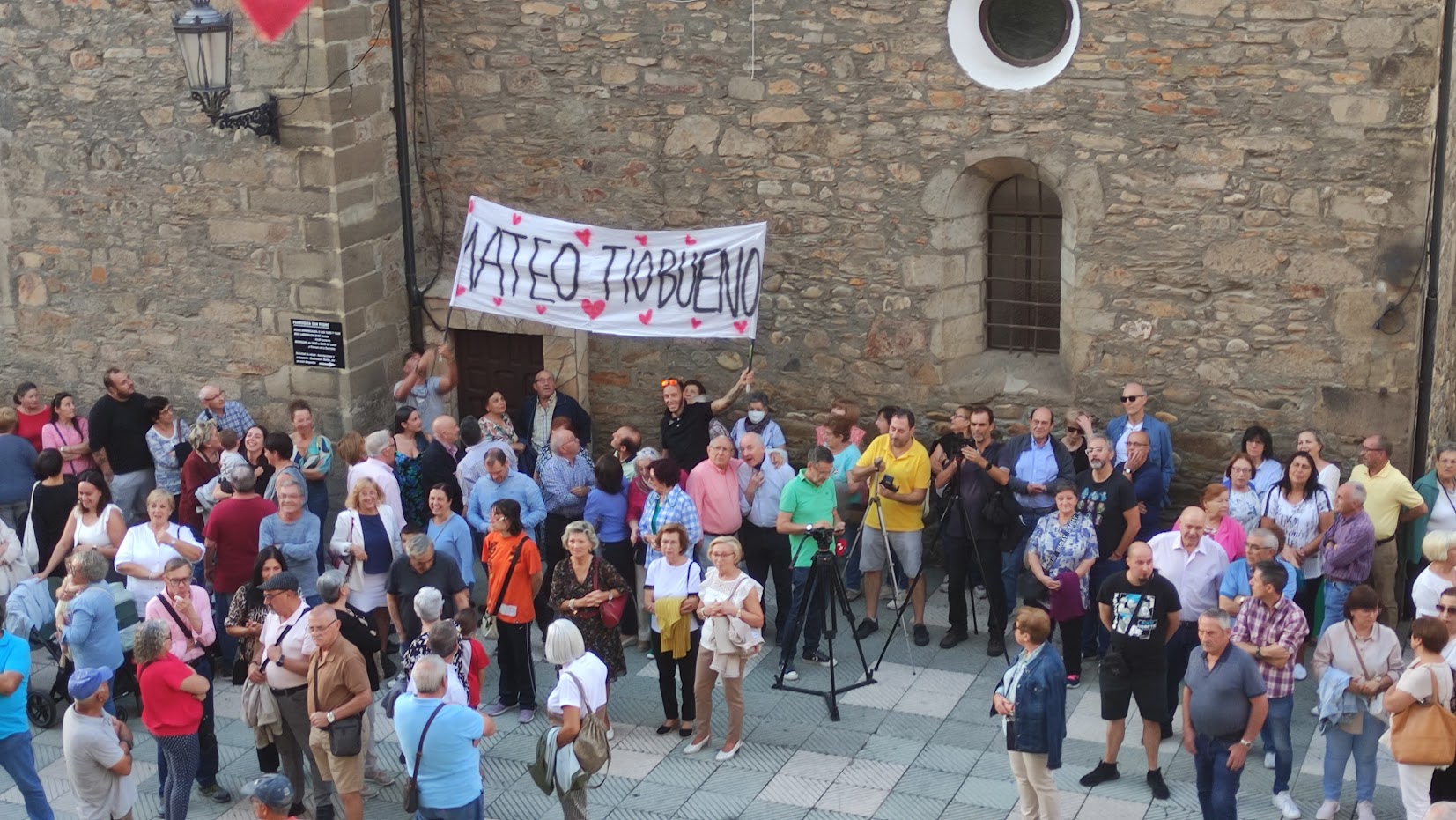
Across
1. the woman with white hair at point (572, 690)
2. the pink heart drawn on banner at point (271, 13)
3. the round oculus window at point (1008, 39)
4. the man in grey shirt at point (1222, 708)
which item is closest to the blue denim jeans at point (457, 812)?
the woman with white hair at point (572, 690)

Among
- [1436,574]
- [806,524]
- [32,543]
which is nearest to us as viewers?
[1436,574]

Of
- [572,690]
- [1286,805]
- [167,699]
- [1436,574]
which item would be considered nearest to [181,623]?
[167,699]

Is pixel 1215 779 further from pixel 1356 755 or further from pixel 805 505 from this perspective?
pixel 805 505

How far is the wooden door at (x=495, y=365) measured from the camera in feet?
46.3

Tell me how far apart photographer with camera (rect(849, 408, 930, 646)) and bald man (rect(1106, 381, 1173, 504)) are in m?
1.36

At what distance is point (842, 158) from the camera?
12.7 m

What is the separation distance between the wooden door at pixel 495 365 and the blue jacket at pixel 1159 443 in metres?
4.69

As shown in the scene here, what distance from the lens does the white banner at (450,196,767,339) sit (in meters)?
12.5

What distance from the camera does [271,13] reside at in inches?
508

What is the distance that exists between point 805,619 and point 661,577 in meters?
1.31

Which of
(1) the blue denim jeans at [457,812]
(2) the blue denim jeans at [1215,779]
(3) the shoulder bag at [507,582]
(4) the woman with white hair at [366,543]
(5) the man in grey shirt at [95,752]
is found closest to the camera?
(1) the blue denim jeans at [457,812]

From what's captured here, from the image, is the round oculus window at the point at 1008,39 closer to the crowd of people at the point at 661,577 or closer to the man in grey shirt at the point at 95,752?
the crowd of people at the point at 661,577

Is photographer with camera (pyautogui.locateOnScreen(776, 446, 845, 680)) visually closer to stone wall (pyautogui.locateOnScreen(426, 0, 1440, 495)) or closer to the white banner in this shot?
the white banner

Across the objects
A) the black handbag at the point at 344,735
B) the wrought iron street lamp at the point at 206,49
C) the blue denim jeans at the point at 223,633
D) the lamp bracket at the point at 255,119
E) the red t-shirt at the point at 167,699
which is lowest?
the blue denim jeans at the point at 223,633
